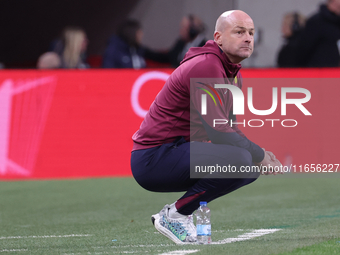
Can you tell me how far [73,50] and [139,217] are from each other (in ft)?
16.8

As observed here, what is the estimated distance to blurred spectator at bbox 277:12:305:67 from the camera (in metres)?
11.2

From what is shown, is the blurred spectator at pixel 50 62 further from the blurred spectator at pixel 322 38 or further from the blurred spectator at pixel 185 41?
the blurred spectator at pixel 322 38

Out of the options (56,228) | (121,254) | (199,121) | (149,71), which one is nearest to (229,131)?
(199,121)

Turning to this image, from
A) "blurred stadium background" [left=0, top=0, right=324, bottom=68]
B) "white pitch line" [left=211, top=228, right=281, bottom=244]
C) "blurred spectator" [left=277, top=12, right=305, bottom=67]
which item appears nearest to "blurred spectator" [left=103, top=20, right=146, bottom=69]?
"blurred stadium background" [left=0, top=0, right=324, bottom=68]

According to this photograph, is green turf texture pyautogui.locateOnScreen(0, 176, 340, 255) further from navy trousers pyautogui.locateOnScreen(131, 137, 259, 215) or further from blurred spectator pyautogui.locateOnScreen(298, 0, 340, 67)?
blurred spectator pyautogui.locateOnScreen(298, 0, 340, 67)

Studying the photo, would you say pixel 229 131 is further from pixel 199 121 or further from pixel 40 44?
pixel 40 44

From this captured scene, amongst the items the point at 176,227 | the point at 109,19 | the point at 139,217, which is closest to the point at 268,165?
the point at 176,227

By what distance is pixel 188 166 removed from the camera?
15.8 ft

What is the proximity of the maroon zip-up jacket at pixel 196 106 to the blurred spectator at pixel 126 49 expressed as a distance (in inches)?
250

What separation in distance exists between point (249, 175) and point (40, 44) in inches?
365

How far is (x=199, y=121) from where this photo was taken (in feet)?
15.9

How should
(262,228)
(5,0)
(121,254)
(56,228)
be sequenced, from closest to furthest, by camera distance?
(121,254)
(262,228)
(56,228)
(5,0)

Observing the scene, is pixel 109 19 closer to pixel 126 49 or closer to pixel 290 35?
pixel 126 49

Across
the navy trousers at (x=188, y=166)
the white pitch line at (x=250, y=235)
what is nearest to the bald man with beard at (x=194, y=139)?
the navy trousers at (x=188, y=166)
